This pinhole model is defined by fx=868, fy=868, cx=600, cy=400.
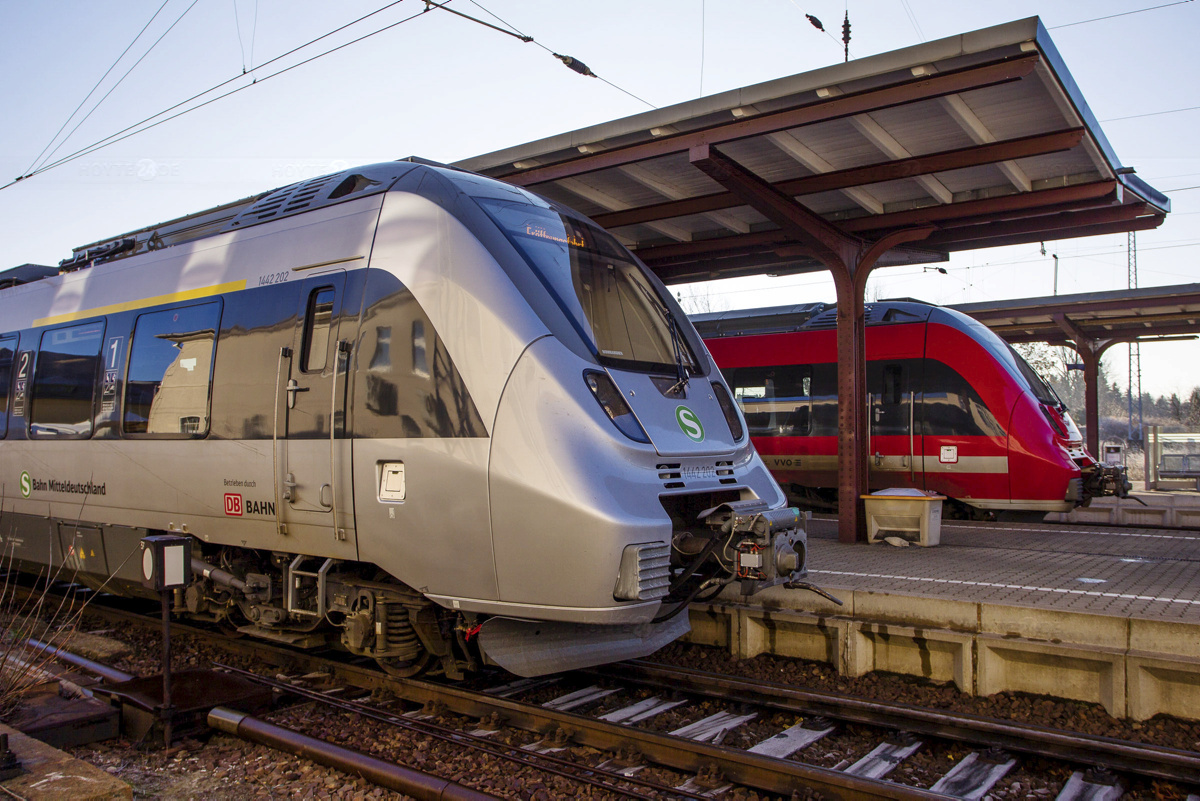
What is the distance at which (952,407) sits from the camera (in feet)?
43.0

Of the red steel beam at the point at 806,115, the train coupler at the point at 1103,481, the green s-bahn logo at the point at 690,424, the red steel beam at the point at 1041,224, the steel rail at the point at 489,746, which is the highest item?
the red steel beam at the point at 806,115

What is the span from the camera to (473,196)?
578 centimetres

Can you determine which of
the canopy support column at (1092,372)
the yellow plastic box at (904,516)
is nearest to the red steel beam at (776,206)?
the yellow plastic box at (904,516)

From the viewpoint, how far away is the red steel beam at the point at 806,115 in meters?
7.64

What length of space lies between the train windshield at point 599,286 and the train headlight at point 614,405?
8.4 inches

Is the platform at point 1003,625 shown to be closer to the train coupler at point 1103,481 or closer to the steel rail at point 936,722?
the steel rail at point 936,722

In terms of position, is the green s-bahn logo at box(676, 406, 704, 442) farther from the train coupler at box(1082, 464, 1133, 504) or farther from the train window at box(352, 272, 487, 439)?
the train coupler at box(1082, 464, 1133, 504)

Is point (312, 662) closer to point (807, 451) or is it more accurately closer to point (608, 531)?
point (608, 531)

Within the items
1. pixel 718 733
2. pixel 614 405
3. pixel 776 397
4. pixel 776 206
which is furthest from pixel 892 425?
pixel 614 405

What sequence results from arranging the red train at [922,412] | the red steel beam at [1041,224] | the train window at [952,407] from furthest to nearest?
the train window at [952,407] < the red train at [922,412] < the red steel beam at [1041,224]

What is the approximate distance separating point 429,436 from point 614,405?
3.76ft

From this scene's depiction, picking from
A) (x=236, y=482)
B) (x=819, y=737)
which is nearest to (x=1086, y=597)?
(x=819, y=737)

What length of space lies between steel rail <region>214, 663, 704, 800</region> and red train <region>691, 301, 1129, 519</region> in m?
9.69

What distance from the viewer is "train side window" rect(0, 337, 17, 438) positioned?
30.6 ft
